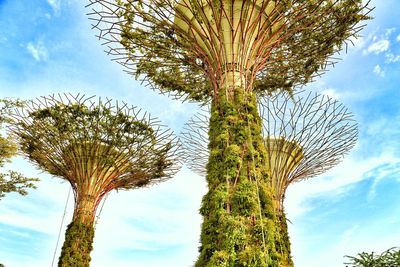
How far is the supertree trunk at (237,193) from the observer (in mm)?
4086

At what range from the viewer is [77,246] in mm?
11211

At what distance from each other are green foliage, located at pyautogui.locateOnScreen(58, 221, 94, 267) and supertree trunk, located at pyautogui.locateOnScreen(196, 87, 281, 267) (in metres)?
7.96

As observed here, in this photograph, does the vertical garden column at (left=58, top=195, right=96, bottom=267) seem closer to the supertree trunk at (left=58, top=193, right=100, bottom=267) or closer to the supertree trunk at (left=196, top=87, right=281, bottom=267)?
the supertree trunk at (left=58, top=193, right=100, bottom=267)

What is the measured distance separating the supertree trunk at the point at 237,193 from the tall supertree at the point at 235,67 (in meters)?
0.01

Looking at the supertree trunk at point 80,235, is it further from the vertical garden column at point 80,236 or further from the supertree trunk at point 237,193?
the supertree trunk at point 237,193

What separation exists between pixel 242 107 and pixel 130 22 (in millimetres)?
4027

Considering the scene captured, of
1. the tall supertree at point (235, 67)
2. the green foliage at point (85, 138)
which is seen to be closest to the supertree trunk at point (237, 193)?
the tall supertree at point (235, 67)

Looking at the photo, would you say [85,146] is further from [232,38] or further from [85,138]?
[232,38]

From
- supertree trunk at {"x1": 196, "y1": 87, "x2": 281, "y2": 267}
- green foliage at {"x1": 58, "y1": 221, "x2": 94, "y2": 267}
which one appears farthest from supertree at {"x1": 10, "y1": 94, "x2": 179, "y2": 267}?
supertree trunk at {"x1": 196, "y1": 87, "x2": 281, "y2": 267}

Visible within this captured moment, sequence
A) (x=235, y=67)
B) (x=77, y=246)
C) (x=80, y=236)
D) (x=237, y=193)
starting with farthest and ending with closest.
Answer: (x=80, y=236) → (x=77, y=246) → (x=235, y=67) → (x=237, y=193)

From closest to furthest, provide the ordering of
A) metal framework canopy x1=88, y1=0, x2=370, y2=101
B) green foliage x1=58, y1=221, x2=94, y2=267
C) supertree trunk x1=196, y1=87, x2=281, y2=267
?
supertree trunk x1=196, y1=87, x2=281, y2=267
metal framework canopy x1=88, y1=0, x2=370, y2=101
green foliage x1=58, y1=221, x2=94, y2=267

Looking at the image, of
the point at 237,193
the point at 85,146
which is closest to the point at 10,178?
the point at 85,146

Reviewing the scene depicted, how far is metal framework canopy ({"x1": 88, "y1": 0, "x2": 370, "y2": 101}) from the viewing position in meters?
6.39

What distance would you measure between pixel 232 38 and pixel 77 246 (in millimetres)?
8810
